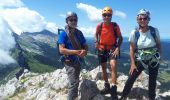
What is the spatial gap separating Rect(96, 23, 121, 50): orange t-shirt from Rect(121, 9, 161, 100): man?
5.04 ft

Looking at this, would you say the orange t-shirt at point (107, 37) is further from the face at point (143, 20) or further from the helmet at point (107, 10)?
the face at point (143, 20)

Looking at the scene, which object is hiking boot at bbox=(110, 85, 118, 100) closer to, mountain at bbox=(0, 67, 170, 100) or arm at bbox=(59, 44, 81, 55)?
mountain at bbox=(0, 67, 170, 100)

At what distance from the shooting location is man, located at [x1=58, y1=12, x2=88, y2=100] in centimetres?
1730

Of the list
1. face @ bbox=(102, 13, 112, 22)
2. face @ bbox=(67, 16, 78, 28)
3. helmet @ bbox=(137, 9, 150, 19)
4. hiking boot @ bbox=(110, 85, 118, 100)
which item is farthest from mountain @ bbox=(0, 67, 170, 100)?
helmet @ bbox=(137, 9, 150, 19)

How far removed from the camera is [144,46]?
17453 mm

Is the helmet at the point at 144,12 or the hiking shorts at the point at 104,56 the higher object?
the helmet at the point at 144,12

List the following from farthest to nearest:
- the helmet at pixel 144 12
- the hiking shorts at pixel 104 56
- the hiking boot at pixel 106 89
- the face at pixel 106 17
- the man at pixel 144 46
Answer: the hiking boot at pixel 106 89
the hiking shorts at pixel 104 56
the face at pixel 106 17
the man at pixel 144 46
the helmet at pixel 144 12

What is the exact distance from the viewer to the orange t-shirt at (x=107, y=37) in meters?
18.5

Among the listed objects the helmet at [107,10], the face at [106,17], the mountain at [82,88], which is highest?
the helmet at [107,10]

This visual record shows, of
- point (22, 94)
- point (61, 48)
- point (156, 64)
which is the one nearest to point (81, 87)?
point (61, 48)

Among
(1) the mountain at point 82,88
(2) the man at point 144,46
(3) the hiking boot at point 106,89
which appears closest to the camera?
(2) the man at point 144,46

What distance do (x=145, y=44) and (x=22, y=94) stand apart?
1852 centimetres

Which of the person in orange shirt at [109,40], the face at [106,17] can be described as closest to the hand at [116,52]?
the person in orange shirt at [109,40]

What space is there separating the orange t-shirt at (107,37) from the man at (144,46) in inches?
60.5
